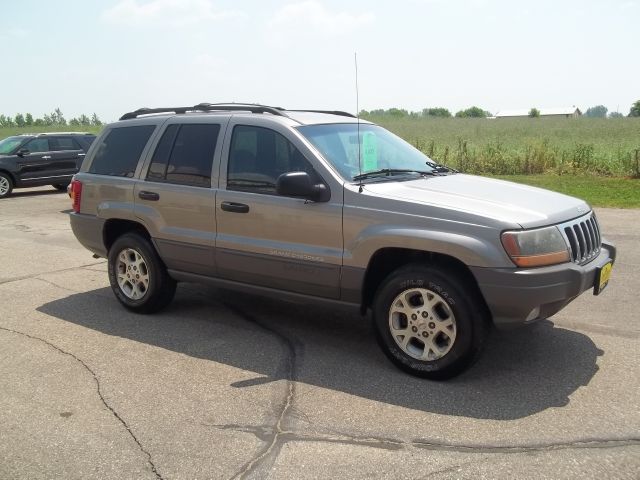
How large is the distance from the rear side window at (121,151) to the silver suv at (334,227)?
1 centimetres

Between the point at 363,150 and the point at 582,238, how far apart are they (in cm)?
176

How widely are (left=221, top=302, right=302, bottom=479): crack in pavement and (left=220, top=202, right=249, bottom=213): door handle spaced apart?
3.56 feet

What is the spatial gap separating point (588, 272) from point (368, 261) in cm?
143

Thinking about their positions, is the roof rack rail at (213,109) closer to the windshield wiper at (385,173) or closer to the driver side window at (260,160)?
the driver side window at (260,160)

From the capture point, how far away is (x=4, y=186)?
17.4 meters

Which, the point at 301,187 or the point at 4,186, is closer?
the point at 301,187

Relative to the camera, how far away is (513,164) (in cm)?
1802

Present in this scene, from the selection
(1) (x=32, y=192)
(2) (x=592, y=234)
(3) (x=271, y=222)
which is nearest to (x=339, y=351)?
(3) (x=271, y=222)

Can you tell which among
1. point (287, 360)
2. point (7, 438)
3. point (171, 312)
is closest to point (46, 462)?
point (7, 438)

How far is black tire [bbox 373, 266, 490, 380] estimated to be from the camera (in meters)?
3.96

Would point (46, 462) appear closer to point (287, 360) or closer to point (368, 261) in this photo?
point (287, 360)

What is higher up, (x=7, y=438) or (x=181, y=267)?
(x=181, y=267)

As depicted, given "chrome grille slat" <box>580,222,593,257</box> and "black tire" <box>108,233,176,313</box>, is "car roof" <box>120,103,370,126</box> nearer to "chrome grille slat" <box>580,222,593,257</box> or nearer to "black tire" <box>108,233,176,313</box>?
"black tire" <box>108,233,176,313</box>

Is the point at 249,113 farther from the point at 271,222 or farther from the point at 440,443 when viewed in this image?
the point at 440,443
